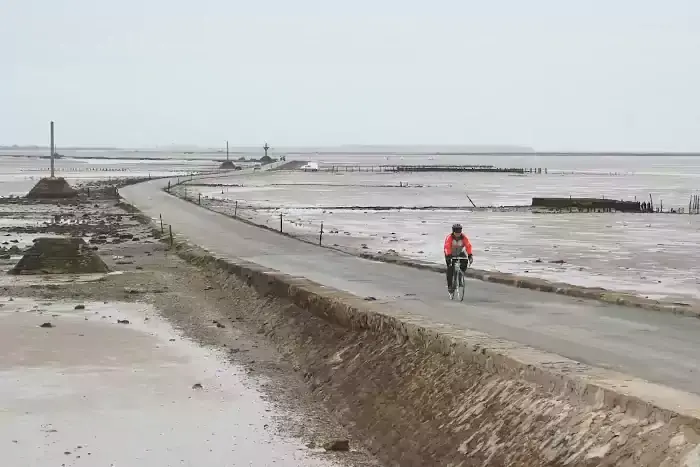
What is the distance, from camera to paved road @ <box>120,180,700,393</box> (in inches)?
477

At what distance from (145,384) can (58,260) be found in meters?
14.4

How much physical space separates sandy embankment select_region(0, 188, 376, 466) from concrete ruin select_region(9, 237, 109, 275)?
1.54 meters

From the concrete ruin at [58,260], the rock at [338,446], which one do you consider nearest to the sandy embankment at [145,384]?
the rock at [338,446]

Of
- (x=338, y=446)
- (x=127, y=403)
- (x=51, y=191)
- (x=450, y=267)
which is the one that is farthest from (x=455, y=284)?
(x=51, y=191)

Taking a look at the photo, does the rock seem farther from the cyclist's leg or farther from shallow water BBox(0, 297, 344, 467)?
the cyclist's leg

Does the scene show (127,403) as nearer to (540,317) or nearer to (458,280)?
(540,317)

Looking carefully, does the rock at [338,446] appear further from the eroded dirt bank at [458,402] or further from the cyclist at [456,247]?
the cyclist at [456,247]

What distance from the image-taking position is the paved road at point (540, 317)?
12.1 metres

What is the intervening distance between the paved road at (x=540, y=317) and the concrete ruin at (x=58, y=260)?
4160 mm

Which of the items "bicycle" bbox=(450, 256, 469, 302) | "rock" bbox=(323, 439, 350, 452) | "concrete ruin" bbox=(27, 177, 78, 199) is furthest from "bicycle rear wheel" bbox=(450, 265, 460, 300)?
"concrete ruin" bbox=(27, 177, 78, 199)

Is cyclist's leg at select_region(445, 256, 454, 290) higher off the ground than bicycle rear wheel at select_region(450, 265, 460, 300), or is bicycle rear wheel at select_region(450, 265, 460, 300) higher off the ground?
cyclist's leg at select_region(445, 256, 454, 290)

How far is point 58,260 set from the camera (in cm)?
2803

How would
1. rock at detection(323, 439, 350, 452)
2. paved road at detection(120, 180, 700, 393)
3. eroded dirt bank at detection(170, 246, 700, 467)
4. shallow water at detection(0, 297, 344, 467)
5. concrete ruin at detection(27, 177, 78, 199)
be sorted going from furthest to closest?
1. concrete ruin at detection(27, 177, 78, 199)
2. paved road at detection(120, 180, 700, 393)
3. rock at detection(323, 439, 350, 452)
4. shallow water at detection(0, 297, 344, 467)
5. eroded dirt bank at detection(170, 246, 700, 467)

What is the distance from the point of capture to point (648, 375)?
1103 centimetres
